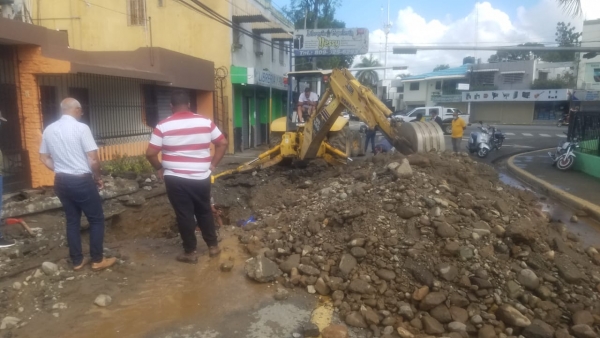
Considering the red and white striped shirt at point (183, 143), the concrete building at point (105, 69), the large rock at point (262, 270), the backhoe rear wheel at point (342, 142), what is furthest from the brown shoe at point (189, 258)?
the backhoe rear wheel at point (342, 142)

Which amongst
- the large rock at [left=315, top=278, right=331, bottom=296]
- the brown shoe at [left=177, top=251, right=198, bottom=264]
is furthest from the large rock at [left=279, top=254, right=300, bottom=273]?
the brown shoe at [left=177, top=251, right=198, bottom=264]

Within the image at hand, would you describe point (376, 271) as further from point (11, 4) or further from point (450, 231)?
point (11, 4)

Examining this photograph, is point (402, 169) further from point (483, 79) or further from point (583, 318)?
point (483, 79)

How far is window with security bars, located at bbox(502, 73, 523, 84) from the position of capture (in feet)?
142

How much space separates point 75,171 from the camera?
13.6ft

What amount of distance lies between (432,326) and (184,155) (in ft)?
8.85

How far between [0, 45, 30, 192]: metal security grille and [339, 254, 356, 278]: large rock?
595 centimetres

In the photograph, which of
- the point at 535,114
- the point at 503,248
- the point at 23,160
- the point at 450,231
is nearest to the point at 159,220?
the point at 23,160

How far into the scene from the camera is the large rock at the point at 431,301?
12.2 feet

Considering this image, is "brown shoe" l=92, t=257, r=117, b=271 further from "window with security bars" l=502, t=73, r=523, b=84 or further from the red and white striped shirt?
"window with security bars" l=502, t=73, r=523, b=84

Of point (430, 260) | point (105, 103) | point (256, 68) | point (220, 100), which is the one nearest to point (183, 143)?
point (430, 260)

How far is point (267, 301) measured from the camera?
396 centimetres

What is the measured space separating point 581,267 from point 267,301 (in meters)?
3.01

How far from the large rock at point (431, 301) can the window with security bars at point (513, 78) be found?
45491 millimetres
